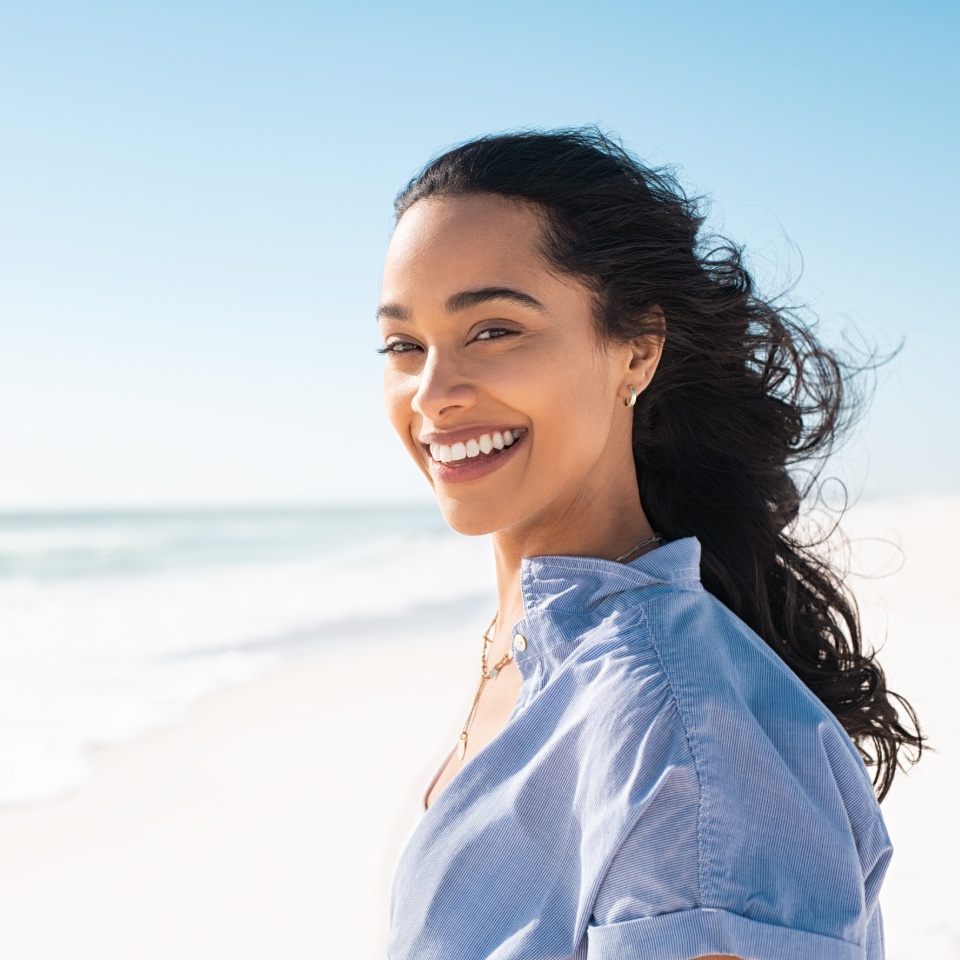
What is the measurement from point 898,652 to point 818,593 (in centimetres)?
597

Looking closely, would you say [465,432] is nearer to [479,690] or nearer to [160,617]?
[479,690]

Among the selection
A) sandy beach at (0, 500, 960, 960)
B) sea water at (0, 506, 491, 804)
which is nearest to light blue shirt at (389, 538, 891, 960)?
sandy beach at (0, 500, 960, 960)

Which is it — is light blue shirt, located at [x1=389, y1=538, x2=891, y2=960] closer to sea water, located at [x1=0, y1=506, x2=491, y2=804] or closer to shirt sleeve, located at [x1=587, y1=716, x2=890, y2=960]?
shirt sleeve, located at [x1=587, y1=716, x2=890, y2=960]

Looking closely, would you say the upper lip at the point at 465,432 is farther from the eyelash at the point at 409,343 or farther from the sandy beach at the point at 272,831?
the sandy beach at the point at 272,831

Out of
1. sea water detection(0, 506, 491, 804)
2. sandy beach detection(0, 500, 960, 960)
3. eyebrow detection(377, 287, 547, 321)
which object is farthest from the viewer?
sea water detection(0, 506, 491, 804)

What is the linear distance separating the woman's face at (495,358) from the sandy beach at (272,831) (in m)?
1.43

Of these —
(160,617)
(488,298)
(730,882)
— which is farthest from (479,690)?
(160,617)

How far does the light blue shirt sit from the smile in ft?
0.82

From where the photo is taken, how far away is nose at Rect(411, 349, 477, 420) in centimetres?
180

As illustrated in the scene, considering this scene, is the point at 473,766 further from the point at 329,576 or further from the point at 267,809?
the point at 329,576

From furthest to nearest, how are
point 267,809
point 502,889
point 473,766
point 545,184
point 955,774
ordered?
1. point 267,809
2. point 955,774
3. point 545,184
4. point 473,766
5. point 502,889

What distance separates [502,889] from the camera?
1.47 m

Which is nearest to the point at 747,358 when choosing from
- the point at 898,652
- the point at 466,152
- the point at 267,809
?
the point at 466,152

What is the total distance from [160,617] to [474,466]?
12.6 metres
